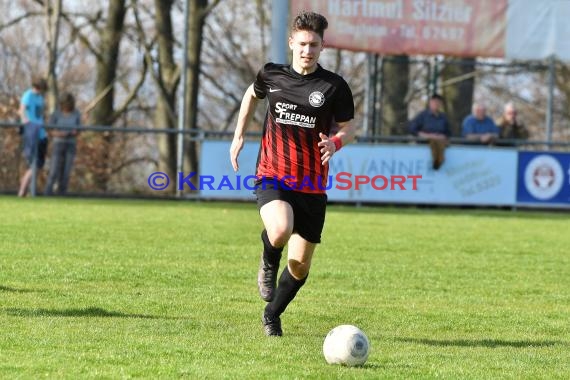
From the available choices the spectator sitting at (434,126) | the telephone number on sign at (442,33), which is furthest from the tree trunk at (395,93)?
the spectator sitting at (434,126)

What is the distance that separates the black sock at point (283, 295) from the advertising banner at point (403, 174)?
13.8 meters

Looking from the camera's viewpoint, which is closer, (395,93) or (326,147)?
(326,147)

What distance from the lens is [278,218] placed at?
304 inches

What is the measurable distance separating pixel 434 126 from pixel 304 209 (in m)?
14.8

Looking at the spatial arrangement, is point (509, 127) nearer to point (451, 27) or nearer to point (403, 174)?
point (451, 27)

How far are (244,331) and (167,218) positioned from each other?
10038mm

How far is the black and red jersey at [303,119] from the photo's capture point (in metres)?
7.86

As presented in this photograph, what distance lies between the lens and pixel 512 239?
641 inches

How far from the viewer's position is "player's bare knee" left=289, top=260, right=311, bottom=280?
7902mm

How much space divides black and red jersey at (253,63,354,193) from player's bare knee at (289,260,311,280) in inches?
18.1

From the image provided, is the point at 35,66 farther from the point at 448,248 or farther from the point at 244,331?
the point at 244,331

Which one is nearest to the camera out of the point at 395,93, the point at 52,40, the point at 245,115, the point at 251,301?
the point at 245,115

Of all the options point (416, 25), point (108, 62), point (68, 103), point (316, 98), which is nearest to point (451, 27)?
point (416, 25)

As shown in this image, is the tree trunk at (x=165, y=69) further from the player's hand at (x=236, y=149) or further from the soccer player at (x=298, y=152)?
the soccer player at (x=298, y=152)
